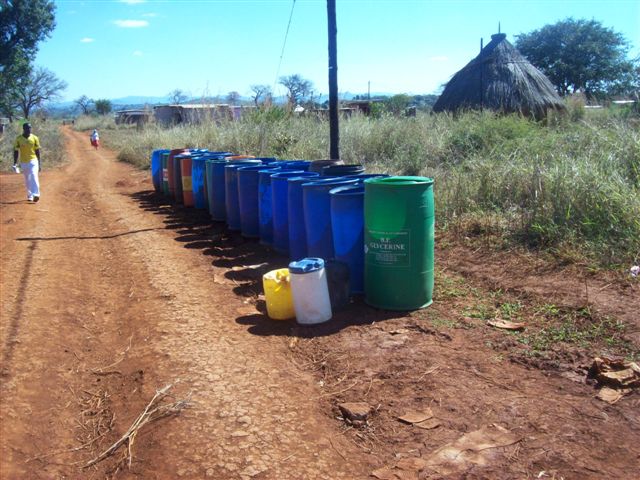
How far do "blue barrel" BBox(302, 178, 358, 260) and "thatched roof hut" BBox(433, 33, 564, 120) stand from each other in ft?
41.1

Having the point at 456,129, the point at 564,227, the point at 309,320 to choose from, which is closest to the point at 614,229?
the point at 564,227

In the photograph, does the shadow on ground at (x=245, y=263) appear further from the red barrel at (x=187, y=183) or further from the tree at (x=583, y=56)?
the tree at (x=583, y=56)

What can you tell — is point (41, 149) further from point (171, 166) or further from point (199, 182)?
point (199, 182)

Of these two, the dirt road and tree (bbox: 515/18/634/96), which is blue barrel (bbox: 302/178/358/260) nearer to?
the dirt road

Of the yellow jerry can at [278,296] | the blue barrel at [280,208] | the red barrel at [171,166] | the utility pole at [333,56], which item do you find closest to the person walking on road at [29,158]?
the red barrel at [171,166]

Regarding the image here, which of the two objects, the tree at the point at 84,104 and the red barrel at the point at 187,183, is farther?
the tree at the point at 84,104

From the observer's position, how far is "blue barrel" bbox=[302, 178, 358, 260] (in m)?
5.68

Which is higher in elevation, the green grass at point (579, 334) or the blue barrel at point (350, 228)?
the blue barrel at point (350, 228)

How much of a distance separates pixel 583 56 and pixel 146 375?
41.3m

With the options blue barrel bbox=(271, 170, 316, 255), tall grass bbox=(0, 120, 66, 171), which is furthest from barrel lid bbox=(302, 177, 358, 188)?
tall grass bbox=(0, 120, 66, 171)

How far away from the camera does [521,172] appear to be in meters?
7.54

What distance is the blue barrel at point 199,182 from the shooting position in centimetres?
1040

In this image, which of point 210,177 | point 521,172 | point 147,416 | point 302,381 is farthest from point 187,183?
point 147,416

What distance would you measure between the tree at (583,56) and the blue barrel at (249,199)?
35.8m
